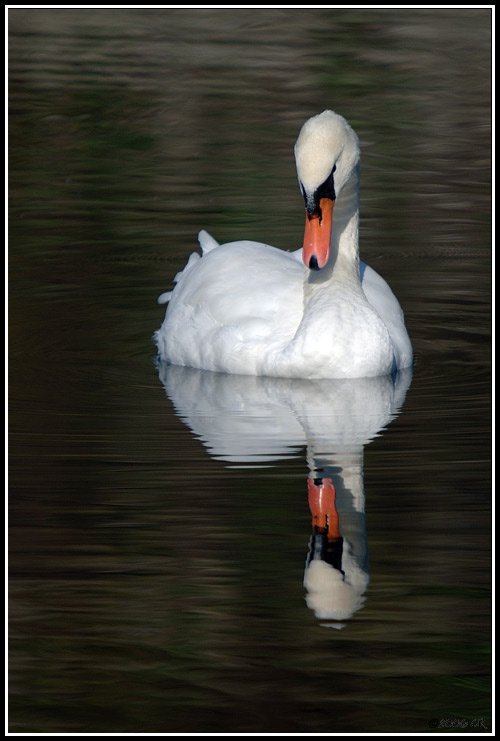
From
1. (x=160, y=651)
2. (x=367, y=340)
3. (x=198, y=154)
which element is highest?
(x=198, y=154)

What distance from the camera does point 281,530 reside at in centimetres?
816

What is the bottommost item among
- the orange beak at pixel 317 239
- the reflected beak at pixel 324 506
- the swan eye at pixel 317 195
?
the reflected beak at pixel 324 506

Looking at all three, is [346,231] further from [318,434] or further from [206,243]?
[318,434]

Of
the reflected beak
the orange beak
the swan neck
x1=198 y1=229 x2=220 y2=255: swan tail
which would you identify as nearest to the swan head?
the orange beak

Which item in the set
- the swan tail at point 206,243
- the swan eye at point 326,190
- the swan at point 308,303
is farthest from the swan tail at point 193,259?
the swan eye at point 326,190

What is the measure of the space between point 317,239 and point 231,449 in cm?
169

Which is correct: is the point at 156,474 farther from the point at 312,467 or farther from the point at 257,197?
the point at 257,197

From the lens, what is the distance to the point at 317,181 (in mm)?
10602

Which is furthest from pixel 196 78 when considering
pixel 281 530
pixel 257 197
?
pixel 281 530

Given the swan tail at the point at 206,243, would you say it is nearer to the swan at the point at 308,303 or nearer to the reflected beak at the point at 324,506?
the swan at the point at 308,303

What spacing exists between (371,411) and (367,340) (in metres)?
0.73

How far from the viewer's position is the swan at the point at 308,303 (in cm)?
1068

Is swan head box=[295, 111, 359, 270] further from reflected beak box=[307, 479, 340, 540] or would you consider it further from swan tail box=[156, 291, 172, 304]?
swan tail box=[156, 291, 172, 304]

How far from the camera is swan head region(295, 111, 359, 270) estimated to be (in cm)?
1055
